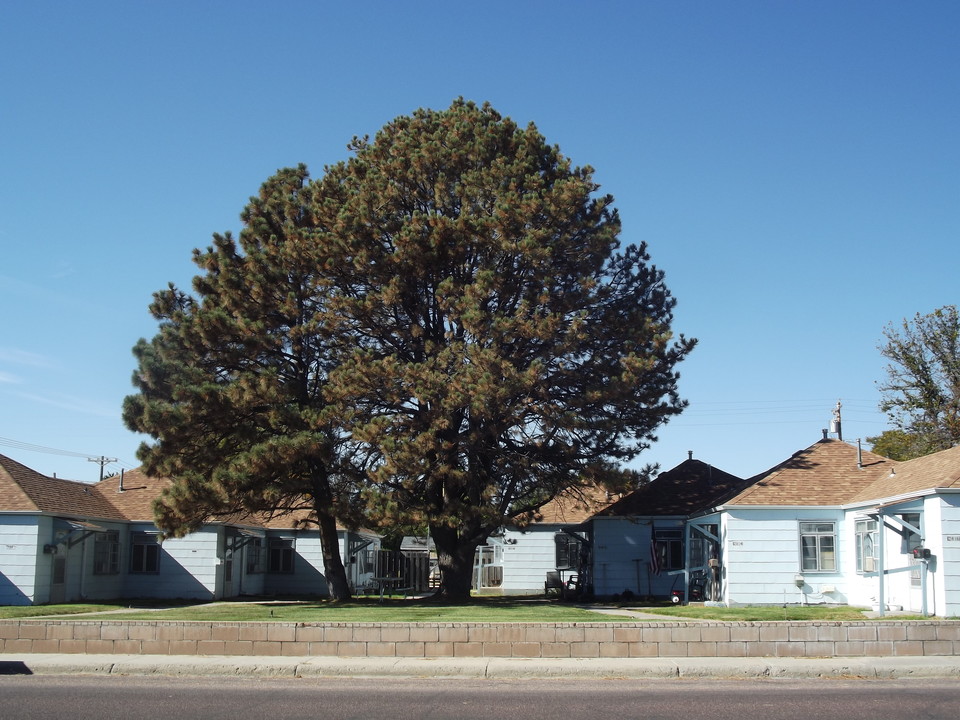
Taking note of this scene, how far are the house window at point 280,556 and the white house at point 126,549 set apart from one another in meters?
0.04

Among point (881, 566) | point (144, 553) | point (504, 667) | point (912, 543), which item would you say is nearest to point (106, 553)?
point (144, 553)

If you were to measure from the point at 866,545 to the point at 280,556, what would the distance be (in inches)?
833

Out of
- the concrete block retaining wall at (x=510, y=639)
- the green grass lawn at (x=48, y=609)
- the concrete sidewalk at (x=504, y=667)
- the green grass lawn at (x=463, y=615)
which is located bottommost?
the green grass lawn at (x=48, y=609)

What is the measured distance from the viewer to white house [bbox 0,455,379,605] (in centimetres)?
2802

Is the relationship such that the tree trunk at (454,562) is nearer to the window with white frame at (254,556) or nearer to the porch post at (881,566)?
the window with white frame at (254,556)

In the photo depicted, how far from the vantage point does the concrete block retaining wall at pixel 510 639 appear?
13.5 metres

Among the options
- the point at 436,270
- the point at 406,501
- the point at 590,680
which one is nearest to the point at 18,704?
the point at 590,680

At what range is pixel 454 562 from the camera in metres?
28.7

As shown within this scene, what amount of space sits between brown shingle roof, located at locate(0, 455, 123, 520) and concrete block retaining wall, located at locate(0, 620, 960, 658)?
15.5m

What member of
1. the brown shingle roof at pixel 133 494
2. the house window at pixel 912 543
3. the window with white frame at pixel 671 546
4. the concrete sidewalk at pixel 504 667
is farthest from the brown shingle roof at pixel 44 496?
the house window at pixel 912 543

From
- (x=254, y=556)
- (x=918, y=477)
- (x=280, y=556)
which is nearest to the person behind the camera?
(x=918, y=477)

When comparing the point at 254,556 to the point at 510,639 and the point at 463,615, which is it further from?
the point at 510,639

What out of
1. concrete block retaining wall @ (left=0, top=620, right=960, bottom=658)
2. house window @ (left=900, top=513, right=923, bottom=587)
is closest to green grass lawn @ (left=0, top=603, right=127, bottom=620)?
concrete block retaining wall @ (left=0, top=620, right=960, bottom=658)

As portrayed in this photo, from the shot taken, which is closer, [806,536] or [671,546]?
[806,536]
